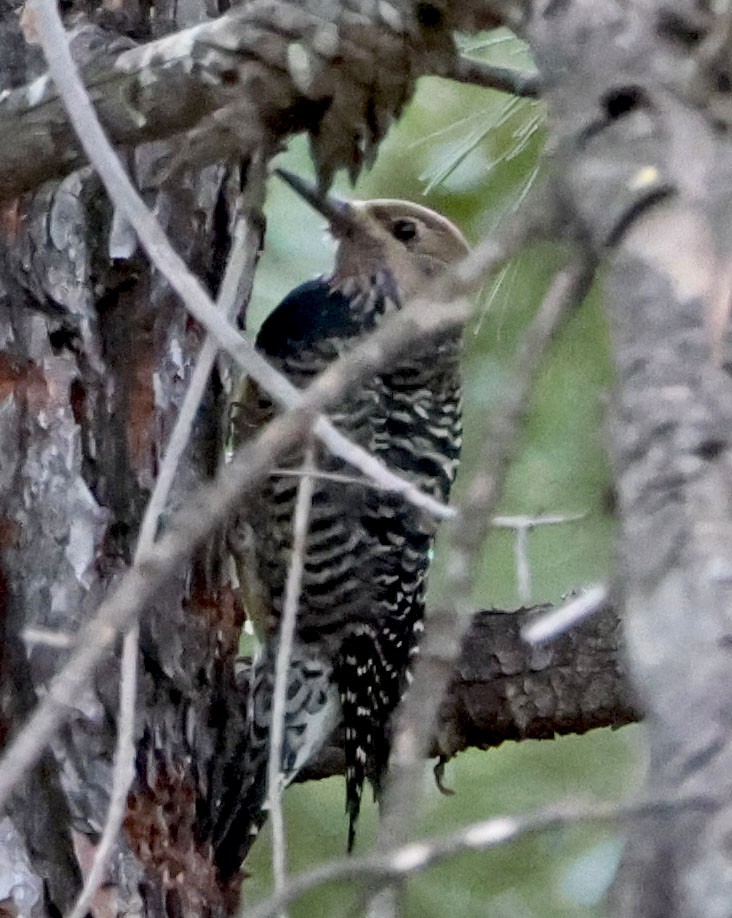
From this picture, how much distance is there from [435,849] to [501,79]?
3.67ft

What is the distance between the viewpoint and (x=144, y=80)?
137 centimetres

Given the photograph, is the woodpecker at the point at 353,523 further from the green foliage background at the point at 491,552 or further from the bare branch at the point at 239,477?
the bare branch at the point at 239,477

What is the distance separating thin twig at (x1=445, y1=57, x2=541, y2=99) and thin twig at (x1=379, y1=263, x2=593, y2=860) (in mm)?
780

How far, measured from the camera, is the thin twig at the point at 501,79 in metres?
1.51

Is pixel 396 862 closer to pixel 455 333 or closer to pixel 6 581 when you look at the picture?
pixel 6 581

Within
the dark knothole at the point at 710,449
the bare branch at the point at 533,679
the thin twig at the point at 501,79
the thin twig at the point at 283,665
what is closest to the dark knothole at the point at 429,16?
the thin twig at the point at 501,79

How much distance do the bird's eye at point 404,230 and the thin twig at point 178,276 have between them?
184cm

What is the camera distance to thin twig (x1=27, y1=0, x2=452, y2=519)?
96 centimetres

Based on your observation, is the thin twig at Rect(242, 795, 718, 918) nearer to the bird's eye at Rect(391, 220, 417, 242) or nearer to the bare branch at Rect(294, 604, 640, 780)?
the bare branch at Rect(294, 604, 640, 780)

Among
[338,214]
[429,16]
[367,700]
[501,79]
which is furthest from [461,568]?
[338,214]

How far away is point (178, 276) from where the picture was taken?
100 centimetres

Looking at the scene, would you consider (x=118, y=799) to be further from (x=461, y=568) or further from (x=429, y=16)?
(x=429, y=16)

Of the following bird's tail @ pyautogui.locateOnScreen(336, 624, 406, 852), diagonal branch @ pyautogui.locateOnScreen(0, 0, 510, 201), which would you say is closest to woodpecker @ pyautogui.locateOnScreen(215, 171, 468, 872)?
bird's tail @ pyautogui.locateOnScreen(336, 624, 406, 852)

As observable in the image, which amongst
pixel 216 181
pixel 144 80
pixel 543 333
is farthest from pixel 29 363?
pixel 543 333
